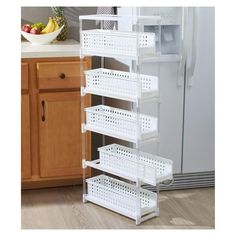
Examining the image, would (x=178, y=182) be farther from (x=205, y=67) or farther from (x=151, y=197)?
(x=205, y=67)

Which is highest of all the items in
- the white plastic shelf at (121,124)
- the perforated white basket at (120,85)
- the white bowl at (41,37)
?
the white bowl at (41,37)

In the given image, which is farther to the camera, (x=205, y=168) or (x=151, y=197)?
(x=205, y=168)

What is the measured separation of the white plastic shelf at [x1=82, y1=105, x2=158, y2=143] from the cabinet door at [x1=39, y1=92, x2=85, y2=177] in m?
0.23

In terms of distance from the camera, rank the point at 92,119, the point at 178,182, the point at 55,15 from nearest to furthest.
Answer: the point at 92,119 < the point at 178,182 < the point at 55,15

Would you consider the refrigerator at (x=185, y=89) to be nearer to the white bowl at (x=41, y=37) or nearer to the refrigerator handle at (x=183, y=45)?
the refrigerator handle at (x=183, y=45)

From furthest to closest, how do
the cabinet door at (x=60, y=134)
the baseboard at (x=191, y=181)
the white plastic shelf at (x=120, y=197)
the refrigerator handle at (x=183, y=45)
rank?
the baseboard at (x=191, y=181) < the cabinet door at (x=60, y=134) < the refrigerator handle at (x=183, y=45) < the white plastic shelf at (x=120, y=197)

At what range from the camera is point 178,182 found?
403 cm

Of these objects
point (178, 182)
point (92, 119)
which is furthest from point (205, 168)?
point (92, 119)

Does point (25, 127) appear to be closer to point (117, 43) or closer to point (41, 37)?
point (41, 37)

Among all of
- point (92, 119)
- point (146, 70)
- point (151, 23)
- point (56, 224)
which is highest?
point (151, 23)

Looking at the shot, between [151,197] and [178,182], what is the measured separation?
497mm

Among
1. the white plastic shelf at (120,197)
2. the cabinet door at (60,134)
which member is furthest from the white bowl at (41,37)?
the white plastic shelf at (120,197)

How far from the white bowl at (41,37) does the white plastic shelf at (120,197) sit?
1.02m

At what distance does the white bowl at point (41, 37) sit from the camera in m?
4.07
